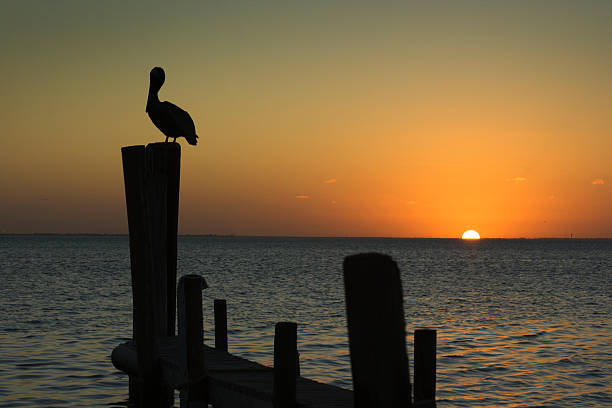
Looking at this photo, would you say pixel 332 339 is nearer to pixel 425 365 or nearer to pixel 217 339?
pixel 217 339

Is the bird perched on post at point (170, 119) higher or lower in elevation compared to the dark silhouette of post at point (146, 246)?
higher

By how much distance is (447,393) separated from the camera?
14750 mm

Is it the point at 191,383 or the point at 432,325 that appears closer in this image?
the point at 191,383

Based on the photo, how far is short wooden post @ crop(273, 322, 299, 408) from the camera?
20.2 feet

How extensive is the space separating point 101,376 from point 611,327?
20.0 m

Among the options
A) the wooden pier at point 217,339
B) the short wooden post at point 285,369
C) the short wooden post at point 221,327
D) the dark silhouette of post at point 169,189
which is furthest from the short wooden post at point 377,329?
the short wooden post at point 221,327

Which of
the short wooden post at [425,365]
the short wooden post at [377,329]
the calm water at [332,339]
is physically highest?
the short wooden post at [377,329]

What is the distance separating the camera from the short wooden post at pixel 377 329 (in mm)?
3863

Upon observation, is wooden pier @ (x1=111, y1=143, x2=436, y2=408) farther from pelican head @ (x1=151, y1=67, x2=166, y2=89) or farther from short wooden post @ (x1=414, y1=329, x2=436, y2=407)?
pelican head @ (x1=151, y1=67, x2=166, y2=89)

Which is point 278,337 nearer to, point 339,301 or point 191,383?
point 191,383

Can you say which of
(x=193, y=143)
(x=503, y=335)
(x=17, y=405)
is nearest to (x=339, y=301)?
(x=503, y=335)

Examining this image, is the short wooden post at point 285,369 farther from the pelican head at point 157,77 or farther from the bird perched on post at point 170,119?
the pelican head at point 157,77

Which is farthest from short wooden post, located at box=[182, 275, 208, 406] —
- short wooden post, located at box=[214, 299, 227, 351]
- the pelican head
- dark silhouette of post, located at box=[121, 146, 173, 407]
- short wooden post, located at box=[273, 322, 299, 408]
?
the pelican head

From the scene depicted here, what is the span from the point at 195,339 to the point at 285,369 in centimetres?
182
